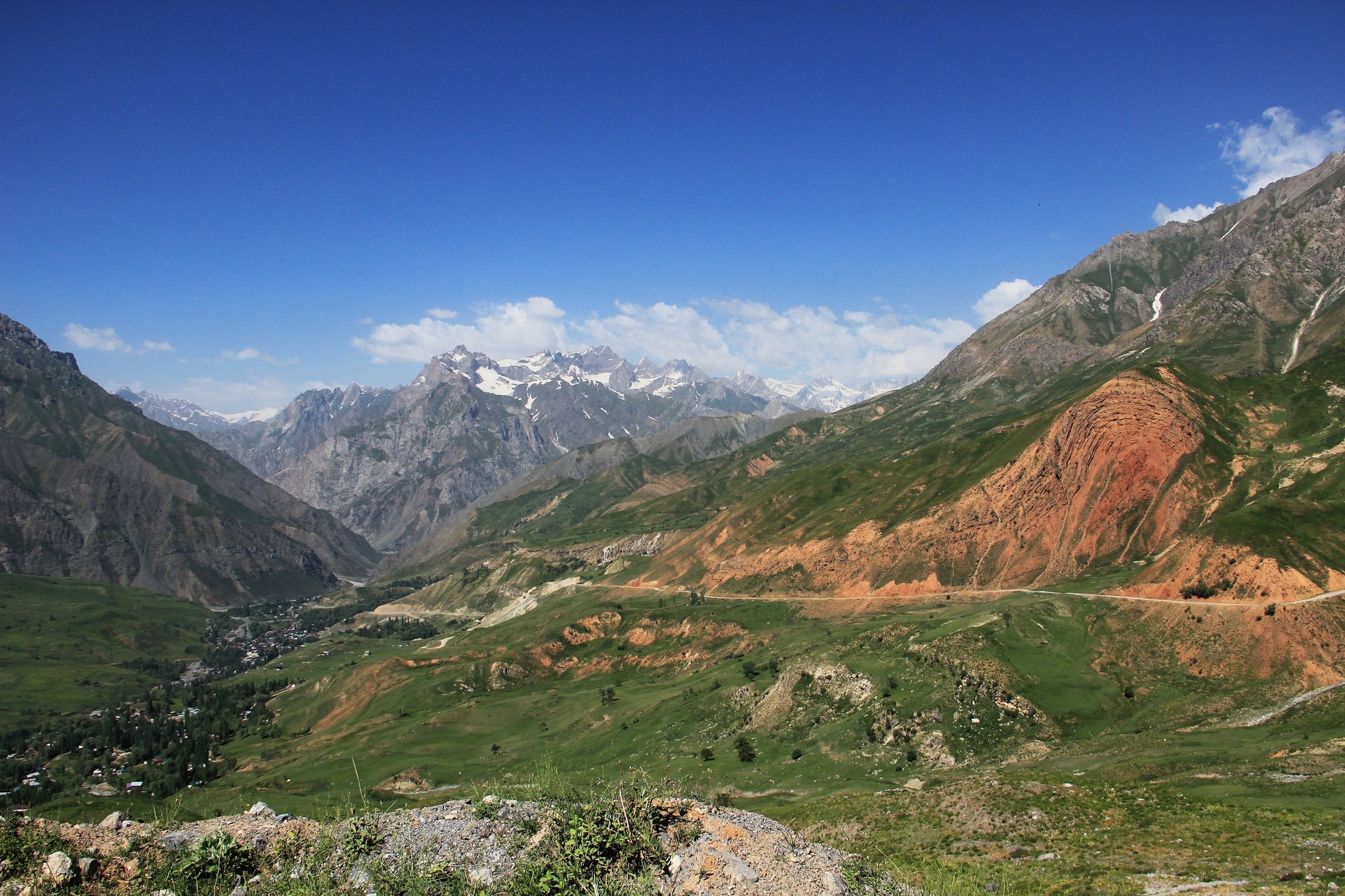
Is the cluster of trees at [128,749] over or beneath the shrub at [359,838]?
beneath

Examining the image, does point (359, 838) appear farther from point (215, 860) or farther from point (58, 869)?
point (58, 869)

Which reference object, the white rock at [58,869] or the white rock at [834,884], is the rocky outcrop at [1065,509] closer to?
the white rock at [834,884]

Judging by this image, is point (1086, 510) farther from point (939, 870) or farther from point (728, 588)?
point (939, 870)

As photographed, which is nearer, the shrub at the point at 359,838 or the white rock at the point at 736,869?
the white rock at the point at 736,869

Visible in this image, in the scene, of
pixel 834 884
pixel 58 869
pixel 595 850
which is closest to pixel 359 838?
pixel 58 869

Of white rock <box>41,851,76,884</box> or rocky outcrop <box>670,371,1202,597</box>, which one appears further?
rocky outcrop <box>670,371,1202,597</box>

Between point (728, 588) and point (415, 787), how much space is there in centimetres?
9017

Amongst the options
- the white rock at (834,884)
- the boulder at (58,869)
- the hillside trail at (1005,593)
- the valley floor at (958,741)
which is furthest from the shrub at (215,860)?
the hillside trail at (1005,593)

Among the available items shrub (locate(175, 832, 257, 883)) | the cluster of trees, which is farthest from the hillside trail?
the cluster of trees

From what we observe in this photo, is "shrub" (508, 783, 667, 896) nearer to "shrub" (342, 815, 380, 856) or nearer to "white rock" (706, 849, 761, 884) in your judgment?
"white rock" (706, 849, 761, 884)

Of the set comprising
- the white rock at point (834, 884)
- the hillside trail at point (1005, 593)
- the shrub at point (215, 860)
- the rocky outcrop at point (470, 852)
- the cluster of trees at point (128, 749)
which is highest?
the shrub at point (215, 860)

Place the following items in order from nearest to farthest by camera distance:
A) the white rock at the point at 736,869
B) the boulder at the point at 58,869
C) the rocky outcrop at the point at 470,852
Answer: the boulder at the point at 58,869 < the rocky outcrop at the point at 470,852 < the white rock at the point at 736,869

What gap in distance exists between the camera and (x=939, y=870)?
28.4 m

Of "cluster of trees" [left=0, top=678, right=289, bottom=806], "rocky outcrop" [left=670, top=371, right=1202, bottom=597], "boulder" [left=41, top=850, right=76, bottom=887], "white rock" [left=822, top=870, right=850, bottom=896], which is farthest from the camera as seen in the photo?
"cluster of trees" [left=0, top=678, right=289, bottom=806]
